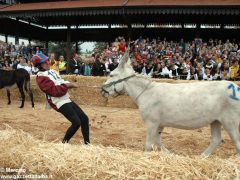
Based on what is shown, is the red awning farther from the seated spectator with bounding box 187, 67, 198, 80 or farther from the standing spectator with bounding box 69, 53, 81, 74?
the seated spectator with bounding box 187, 67, 198, 80

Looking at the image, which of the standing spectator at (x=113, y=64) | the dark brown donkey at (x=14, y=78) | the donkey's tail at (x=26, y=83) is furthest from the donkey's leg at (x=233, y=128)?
the donkey's tail at (x=26, y=83)

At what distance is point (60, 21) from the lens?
25.2 meters

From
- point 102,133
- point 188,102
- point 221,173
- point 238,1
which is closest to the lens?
point 221,173

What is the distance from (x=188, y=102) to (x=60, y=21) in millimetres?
20808

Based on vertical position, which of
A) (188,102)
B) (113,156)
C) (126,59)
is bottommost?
(113,156)

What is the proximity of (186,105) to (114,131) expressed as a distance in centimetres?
360

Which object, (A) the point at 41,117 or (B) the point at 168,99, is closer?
(B) the point at 168,99

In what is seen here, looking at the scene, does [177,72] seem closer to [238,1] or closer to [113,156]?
[238,1]

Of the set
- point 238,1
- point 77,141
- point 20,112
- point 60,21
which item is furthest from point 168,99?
point 60,21

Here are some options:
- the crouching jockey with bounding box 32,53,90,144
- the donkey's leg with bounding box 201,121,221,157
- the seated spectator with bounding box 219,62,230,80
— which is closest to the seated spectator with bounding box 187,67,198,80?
the seated spectator with bounding box 219,62,230,80

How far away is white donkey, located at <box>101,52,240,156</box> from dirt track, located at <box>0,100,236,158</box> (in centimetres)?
83

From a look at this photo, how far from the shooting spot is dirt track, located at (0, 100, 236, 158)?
7.53m

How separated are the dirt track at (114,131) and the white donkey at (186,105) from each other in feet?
2.71

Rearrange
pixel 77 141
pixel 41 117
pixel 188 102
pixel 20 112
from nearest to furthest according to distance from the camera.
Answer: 1. pixel 188 102
2. pixel 77 141
3. pixel 41 117
4. pixel 20 112
